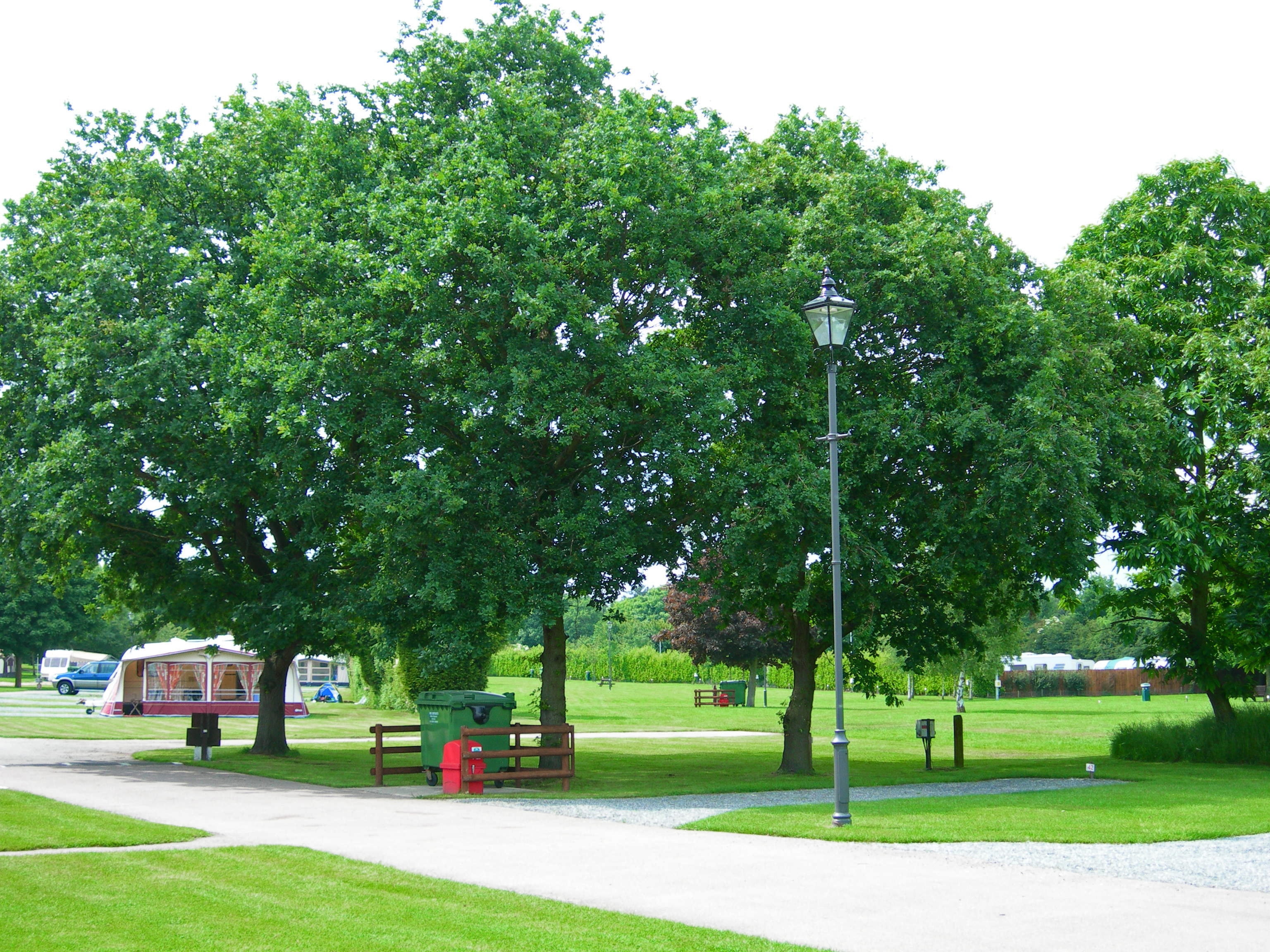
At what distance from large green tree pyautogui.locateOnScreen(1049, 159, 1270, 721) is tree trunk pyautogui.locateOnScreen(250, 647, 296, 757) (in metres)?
17.9

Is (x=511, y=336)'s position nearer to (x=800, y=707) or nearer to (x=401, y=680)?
(x=800, y=707)

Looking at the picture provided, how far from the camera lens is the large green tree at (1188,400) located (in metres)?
22.3

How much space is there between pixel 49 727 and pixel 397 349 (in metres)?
23.4

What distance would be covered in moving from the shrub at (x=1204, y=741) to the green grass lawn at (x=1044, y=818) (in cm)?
620

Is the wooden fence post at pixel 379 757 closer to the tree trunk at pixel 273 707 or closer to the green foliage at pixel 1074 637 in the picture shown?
the tree trunk at pixel 273 707

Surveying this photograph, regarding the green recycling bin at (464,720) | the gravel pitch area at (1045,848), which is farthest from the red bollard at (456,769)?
the gravel pitch area at (1045,848)

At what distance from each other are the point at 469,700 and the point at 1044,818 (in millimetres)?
9368

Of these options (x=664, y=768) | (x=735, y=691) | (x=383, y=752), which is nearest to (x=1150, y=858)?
(x=383, y=752)

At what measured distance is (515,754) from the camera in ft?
61.6

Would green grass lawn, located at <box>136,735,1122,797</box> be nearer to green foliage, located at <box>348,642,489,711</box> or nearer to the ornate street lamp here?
green foliage, located at <box>348,642,489,711</box>

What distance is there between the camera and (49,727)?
35.8 m

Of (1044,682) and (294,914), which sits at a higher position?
(294,914)

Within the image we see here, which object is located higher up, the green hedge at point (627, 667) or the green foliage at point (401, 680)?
the green foliage at point (401, 680)

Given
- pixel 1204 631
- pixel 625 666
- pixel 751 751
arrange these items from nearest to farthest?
pixel 1204 631, pixel 751 751, pixel 625 666
